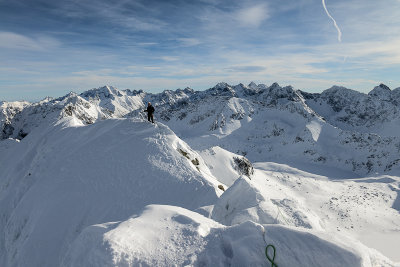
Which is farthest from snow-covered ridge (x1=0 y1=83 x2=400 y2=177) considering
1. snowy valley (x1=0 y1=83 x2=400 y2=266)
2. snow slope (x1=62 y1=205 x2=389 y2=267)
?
snow slope (x1=62 y1=205 x2=389 y2=267)

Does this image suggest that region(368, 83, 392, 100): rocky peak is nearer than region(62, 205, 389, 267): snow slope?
No

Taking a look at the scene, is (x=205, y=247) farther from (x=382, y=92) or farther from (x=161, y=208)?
(x=382, y=92)

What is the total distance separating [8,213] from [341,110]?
185m

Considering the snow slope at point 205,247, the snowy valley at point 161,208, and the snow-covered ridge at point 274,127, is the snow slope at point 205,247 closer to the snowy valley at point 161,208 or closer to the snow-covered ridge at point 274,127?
the snowy valley at point 161,208

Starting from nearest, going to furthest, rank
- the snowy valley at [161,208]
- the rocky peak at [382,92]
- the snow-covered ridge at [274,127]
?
1. the snowy valley at [161,208]
2. the snow-covered ridge at [274,127]
3. the rocky peak at [382,92]

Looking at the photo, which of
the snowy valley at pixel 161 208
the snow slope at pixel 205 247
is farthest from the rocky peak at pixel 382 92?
the snow slope at pixel 205 247

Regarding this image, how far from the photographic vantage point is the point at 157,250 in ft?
18.2

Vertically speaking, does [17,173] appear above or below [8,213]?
above

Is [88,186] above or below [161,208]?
below

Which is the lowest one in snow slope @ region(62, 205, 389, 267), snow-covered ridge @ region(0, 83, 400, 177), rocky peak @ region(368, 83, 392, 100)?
snow-covered ridge @ region(0, 83, 400, 177)

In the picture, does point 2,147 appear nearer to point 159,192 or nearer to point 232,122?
point 159,192

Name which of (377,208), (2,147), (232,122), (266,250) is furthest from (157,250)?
(232,122)

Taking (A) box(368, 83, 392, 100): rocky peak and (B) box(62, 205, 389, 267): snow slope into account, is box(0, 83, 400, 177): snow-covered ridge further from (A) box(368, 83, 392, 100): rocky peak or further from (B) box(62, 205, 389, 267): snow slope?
(A) box(368, 83, 392, 100): rocky peak

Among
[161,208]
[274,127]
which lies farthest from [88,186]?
[274,127]
